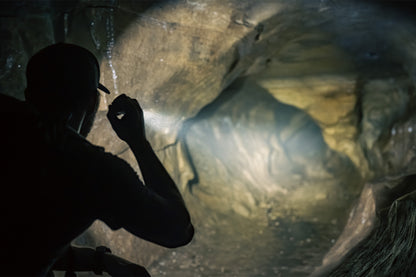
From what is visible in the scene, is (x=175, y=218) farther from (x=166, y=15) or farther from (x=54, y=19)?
(x=166, y=15)

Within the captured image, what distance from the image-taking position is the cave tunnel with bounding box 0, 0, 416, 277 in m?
2.18

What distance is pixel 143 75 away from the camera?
2740mm

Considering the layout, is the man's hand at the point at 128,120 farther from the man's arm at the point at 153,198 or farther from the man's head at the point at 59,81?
the man's head at the point at 59,81

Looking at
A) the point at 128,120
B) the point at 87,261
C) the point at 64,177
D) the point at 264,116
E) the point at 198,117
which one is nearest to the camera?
the point at 64,177

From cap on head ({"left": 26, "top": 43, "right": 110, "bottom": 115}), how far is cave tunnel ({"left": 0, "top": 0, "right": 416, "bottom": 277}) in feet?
3.40

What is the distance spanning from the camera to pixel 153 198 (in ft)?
3.59

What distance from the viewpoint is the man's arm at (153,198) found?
1090 mm

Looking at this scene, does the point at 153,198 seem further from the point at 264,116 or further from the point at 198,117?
the point at 264,116

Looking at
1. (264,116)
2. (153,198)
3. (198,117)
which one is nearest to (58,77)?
(153,198)

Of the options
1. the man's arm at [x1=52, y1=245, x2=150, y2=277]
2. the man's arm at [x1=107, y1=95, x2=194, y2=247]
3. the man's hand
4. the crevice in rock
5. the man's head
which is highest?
the man's head

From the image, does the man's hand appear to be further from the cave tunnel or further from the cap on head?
the cave tunnel

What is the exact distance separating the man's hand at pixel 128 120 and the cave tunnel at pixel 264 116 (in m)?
1.04

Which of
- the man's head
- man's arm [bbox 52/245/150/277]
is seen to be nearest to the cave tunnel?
the man's head

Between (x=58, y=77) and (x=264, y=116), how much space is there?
485 centimetres
